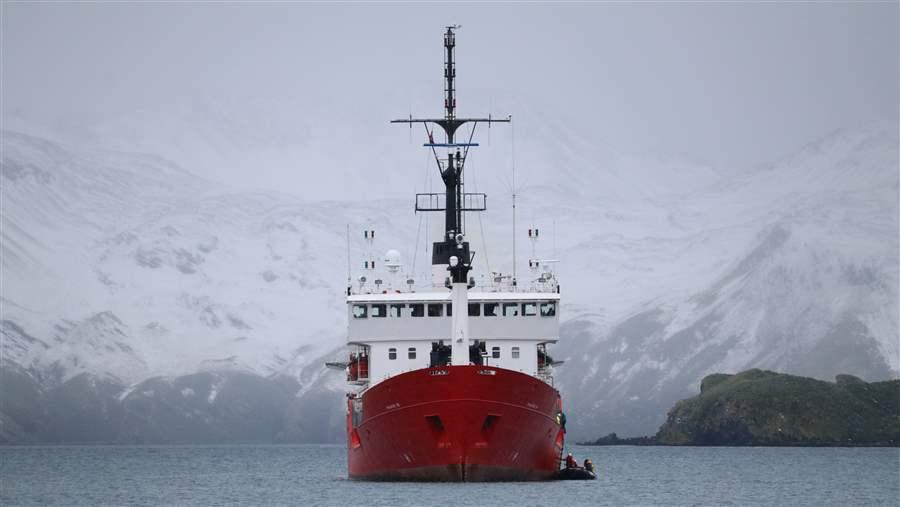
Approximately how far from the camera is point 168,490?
121m

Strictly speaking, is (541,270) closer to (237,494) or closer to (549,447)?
(549,447)


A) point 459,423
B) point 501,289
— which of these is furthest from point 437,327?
point 459,423

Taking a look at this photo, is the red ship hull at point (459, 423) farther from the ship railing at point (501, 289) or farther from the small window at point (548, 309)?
the ship railing at point (501, 289)

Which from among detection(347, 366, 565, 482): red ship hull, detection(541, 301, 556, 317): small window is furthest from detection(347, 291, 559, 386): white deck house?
detection(347, 366, 565, 482): red ship hull

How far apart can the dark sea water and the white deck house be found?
21.1 feet

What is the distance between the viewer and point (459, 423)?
96.2m

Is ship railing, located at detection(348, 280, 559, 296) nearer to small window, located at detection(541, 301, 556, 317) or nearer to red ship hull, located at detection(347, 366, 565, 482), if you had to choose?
small window, located at detection(541, 301, 556, 317)

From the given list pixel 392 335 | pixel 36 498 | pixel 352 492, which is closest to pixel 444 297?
pixel 392 335

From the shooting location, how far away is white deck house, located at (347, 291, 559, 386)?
10419cm

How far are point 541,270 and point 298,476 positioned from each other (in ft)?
120

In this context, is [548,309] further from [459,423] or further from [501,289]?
[459,423]

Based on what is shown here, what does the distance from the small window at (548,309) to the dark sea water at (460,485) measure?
28.6 ft

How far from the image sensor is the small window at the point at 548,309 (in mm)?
105812

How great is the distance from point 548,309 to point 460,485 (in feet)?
39.3
